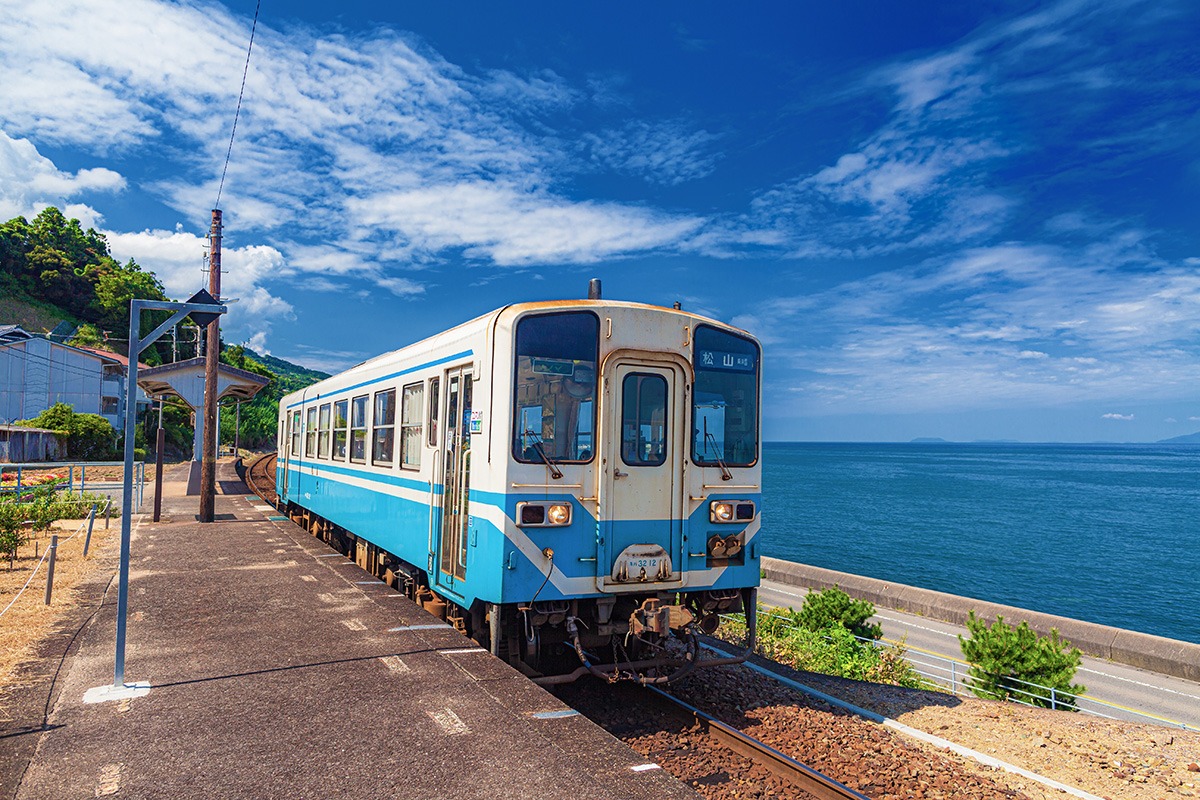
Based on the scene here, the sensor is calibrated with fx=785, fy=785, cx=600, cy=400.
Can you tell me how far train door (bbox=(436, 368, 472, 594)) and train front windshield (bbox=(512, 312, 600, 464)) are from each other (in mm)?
878

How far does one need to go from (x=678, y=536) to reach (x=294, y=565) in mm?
7091

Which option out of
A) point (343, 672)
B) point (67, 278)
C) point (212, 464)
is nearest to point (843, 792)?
point (343, 672)

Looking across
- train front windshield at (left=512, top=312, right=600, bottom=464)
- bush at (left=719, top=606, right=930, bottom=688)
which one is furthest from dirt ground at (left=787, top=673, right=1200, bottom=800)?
train front windshield at (left=512, top=312, right=600, bottom=464)

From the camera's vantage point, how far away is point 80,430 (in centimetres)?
3772

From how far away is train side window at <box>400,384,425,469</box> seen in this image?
8.40 m

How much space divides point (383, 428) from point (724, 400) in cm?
465

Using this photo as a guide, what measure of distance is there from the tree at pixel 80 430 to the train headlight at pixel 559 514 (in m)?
38.7

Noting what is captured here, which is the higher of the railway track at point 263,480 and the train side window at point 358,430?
the train side window at point 358,430

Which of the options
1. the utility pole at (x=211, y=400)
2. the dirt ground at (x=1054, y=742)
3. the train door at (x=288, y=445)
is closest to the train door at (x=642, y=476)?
the dirt ground at (x=1054, y=742)

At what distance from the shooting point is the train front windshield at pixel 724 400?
23.4 ft

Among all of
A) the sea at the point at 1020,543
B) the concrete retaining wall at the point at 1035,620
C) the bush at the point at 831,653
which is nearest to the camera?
the bush at the point at 831,653

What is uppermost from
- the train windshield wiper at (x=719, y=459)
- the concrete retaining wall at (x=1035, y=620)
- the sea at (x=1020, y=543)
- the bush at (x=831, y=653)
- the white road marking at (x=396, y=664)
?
the train windshield wiper at (x=719, y=459)

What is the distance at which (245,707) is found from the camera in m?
5.45

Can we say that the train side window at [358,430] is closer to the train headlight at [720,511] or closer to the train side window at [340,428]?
the train side window at [340,428]
